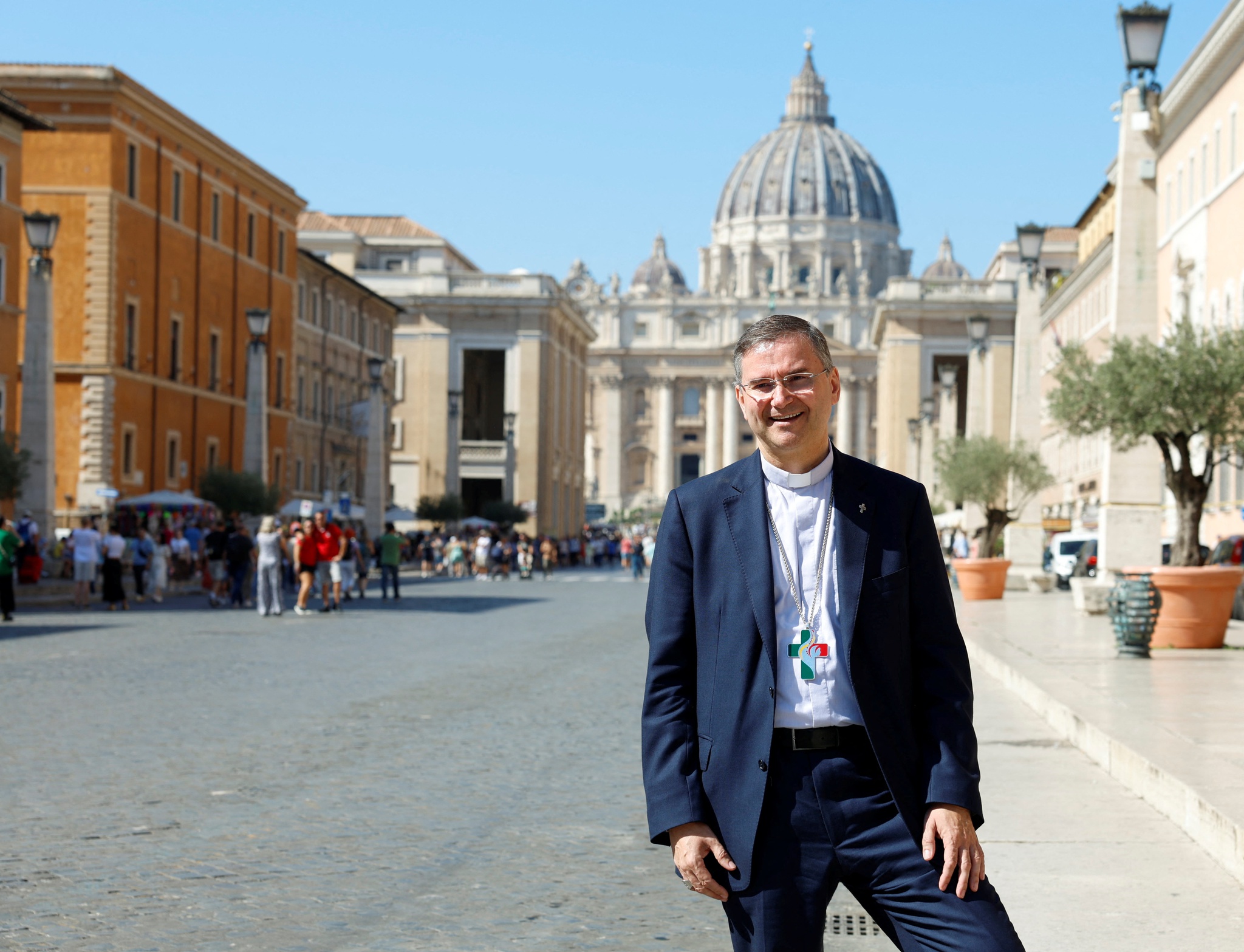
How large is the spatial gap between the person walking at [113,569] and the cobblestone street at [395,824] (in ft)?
41.8

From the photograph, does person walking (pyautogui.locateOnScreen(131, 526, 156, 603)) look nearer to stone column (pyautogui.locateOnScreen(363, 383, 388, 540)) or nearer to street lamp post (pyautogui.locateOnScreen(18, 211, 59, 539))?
street lamp post (pyautogui.locateOnScreen(18, 211, 59, 539))

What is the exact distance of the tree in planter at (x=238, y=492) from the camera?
44188 millimetres

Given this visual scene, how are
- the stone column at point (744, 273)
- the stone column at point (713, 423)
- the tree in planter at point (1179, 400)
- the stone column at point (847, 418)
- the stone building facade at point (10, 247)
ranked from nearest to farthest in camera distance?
the tree in planter at point (1179, 400)
the stone building facade at point (10, 247)
the stone column at point (847, 418)
the stone column at point (713, 423)
the stone column at point (744, 273)

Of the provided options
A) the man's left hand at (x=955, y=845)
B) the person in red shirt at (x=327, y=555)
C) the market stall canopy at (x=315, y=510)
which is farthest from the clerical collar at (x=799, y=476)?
the market stall canopy at (x=315, y=510)

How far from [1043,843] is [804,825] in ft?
14.6

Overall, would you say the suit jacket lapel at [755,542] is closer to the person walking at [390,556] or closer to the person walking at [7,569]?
the person walking at [7,569]

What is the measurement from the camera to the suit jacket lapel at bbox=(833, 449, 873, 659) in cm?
356

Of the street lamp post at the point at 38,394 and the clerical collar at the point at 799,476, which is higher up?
the street lamp post at the point at 38,394

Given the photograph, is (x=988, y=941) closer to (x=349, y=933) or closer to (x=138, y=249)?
(x=349, y=933)

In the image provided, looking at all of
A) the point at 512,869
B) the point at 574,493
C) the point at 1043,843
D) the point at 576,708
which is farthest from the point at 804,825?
the point at 574,493

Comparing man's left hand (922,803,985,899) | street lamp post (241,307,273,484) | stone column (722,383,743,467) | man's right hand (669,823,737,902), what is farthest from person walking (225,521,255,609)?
stone column (722,383,743,467)

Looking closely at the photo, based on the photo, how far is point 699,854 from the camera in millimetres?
3475

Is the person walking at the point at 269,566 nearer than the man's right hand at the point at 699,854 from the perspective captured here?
No

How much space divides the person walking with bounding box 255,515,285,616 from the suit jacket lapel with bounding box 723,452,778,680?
76.4 ft
